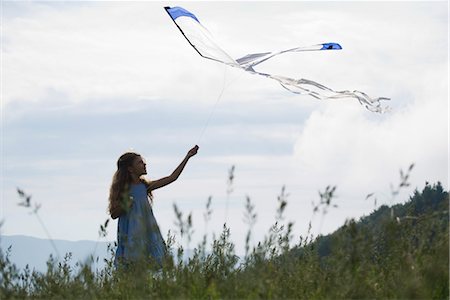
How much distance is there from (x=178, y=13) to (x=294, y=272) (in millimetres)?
3979

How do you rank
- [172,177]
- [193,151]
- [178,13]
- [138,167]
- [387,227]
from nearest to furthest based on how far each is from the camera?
[387,227], [178,13], [193,151], [172,177], [138,167]

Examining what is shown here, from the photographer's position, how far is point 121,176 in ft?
31.4

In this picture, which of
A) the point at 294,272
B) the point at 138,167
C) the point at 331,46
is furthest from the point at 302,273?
the point at 138,167

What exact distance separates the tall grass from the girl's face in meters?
3.46

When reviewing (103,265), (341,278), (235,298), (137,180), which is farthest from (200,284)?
(137,180)

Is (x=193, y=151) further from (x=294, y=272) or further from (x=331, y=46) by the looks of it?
(x=294, y=272)

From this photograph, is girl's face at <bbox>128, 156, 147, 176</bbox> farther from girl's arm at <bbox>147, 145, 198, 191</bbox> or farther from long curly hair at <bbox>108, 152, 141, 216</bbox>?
girl's arm at <bbox>147, 145, 198, 191</bbox>

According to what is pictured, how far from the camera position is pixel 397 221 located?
178 inches

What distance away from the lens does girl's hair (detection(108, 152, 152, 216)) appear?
940 cm

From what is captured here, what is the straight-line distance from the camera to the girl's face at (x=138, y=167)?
9.56 metres

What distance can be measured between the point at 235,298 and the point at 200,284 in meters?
0.34

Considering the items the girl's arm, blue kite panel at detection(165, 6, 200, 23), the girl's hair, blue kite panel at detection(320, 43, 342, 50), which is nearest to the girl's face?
the girl's hair

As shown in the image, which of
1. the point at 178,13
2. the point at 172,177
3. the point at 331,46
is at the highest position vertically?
the point at 178,13

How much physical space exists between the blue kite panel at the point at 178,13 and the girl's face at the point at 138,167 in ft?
6.82
